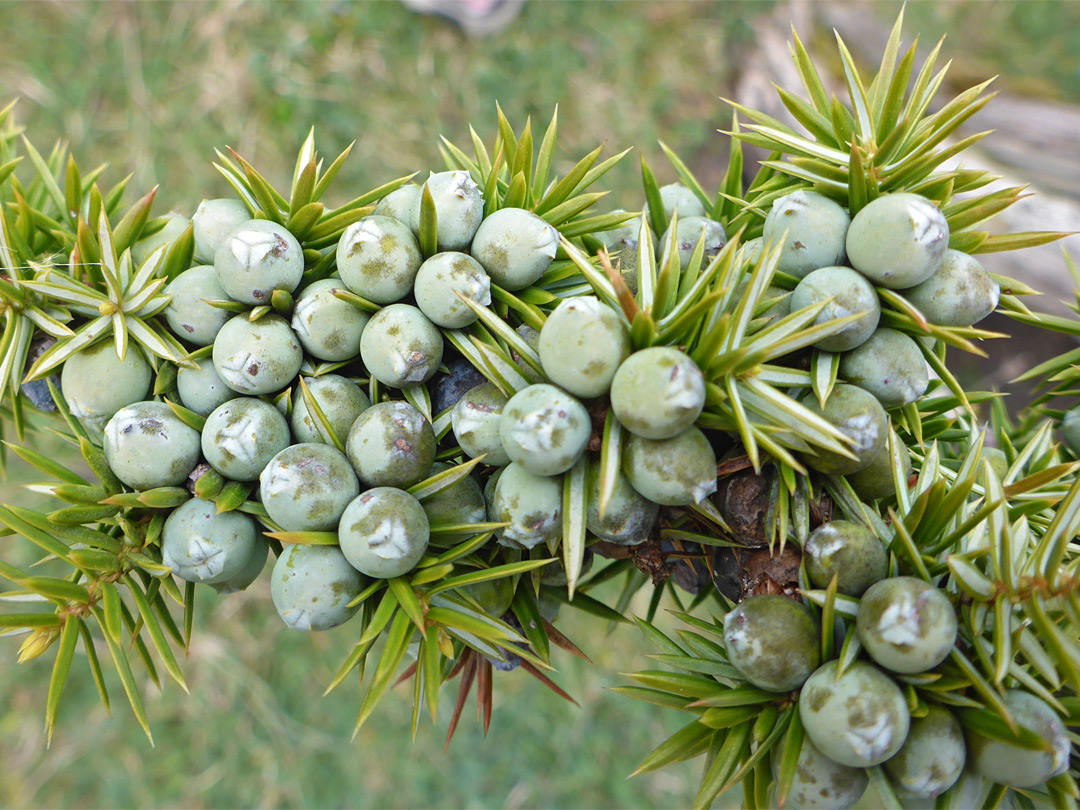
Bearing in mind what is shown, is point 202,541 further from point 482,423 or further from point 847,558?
point 847,558

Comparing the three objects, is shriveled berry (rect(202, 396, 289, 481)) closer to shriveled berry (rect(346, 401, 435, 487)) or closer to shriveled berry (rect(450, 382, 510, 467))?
shriveled berry (rect(346, 401, 435, 487))

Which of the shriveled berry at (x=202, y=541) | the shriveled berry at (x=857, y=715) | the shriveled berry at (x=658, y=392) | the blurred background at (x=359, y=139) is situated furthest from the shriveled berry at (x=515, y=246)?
the blurred background at (x=359, y=139)

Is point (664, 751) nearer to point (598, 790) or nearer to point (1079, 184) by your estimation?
point (598, 790)

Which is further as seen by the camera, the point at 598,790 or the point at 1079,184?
the point at 598,790

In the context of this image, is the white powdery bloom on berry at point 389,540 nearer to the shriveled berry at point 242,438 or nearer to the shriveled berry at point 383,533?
the shriveled berry at point 383,533

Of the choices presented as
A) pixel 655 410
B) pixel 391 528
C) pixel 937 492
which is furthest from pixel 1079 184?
pixel 391 528

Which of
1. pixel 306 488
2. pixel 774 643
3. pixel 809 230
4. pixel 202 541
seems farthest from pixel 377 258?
pixel 774 643
